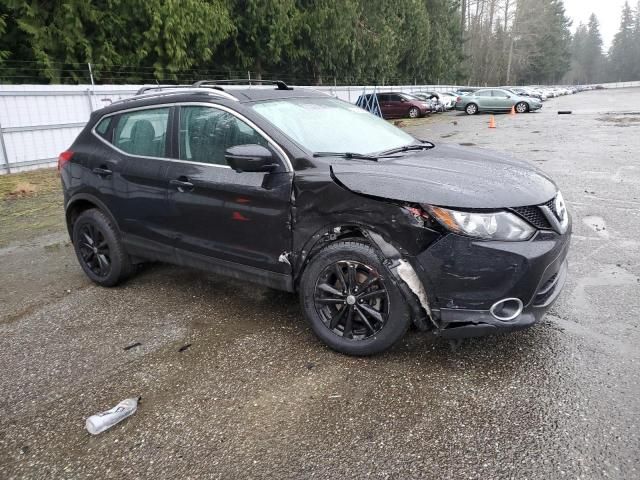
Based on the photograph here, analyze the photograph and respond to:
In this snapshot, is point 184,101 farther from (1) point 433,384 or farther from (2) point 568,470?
(2) point 568,470

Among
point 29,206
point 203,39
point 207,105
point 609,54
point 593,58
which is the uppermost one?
point 609,54

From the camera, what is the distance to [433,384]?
2795 mm

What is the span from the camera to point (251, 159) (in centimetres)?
306

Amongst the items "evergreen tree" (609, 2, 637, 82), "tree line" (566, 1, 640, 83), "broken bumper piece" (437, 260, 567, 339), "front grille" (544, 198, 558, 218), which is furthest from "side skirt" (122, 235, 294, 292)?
"evergreen tree" (609, 2, 637, 82)

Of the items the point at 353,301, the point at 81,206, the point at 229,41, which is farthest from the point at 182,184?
the point at 229,41

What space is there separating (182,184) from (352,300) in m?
1.59

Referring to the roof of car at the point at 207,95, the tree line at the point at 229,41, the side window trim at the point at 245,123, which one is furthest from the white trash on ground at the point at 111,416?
the tree line at the point at 229,41

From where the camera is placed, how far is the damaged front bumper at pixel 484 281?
2.65 meters

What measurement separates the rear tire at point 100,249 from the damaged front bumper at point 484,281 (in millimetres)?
2745

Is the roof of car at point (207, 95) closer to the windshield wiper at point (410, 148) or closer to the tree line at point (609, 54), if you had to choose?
the windshield wiper at point (410, 148)

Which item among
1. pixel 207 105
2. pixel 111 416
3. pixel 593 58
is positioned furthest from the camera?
pixel 593 58

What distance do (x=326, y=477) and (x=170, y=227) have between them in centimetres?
234

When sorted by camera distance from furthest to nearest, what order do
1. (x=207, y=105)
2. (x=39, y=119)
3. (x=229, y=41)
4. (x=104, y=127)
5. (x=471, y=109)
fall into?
(x=471, y=109) → (x=229, y=41) → (x=39, y=119) → (x=104, y=127) → (x=207, y=105)

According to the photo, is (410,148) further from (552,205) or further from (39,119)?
(39,119)
